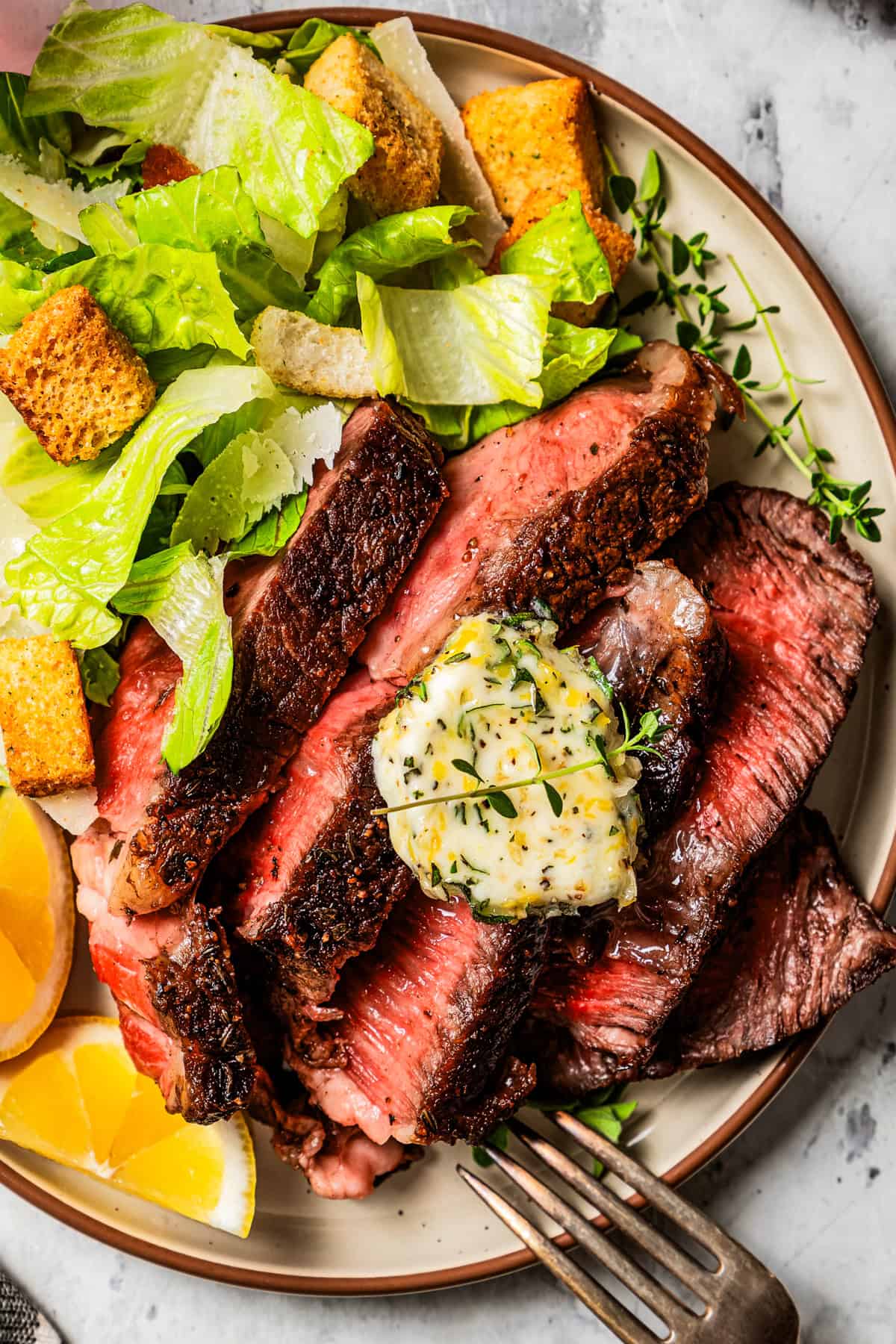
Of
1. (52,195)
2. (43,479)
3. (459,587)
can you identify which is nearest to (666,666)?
(459,587)

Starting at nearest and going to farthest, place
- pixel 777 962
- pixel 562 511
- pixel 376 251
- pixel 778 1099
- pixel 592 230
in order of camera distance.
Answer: pixel 562 511 < pixel 376 251 < pixel 592 230 < pixel 777 962 < pixel 778 1099

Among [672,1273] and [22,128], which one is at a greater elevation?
[22,128]

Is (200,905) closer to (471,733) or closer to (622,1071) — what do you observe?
→ (471,733)

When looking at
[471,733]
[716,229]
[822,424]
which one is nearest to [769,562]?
[822,424]

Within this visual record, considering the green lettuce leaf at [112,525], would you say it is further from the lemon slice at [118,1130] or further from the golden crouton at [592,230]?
the lemon slice at [118,1130]

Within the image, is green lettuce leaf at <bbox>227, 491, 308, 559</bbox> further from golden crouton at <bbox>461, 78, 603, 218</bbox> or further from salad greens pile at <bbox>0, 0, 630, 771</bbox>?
golden crouton at <bbox>461, 78, 603, 218</bbox>

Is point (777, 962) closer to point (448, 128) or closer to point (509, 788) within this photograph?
point (509, 788)
